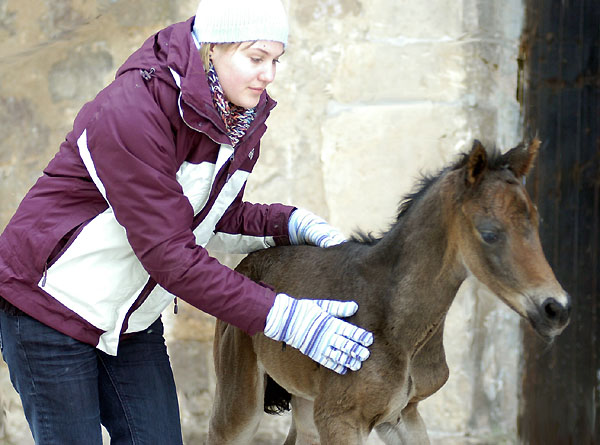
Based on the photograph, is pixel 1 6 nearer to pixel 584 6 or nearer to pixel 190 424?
pixel 190 424

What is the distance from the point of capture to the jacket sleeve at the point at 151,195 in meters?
2.25

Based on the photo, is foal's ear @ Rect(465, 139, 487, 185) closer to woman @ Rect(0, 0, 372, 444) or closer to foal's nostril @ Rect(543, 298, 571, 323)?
foal's nostril @ Rect(543, 298, 571, 323)

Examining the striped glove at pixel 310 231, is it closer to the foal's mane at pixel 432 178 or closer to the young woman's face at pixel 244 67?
the foal's mane at pixel 432 178

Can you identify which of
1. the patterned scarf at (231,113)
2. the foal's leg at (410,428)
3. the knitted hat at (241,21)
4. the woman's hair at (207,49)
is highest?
the knitted hat at (241,21)

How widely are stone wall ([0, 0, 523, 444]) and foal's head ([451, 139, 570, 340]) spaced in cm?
125

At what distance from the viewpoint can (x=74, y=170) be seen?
2410 mm

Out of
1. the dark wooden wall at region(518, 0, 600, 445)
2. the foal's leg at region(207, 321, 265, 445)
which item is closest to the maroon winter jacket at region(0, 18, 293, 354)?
the foal's leg at region(207, 321, 265, 445)

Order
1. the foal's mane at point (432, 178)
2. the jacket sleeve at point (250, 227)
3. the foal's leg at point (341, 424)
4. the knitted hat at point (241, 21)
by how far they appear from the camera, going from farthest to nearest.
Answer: the jacket sleeve at point (250, 227) → the foal's leg at point (341, 424) → the foal's mane at point (432, 178) → the knitted hat at point (241, 21)

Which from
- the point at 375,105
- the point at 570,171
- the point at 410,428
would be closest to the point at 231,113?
the point at 410,428

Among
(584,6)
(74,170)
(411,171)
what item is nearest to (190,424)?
(411,171)

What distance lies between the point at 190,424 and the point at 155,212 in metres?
2.47

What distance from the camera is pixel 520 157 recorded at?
2512 millimetres

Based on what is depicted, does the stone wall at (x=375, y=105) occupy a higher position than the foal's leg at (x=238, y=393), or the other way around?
the stone wall at (x=375, y=105)

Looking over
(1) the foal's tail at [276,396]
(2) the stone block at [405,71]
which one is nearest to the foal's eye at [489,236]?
(1) the foal's tail at [276,396]
